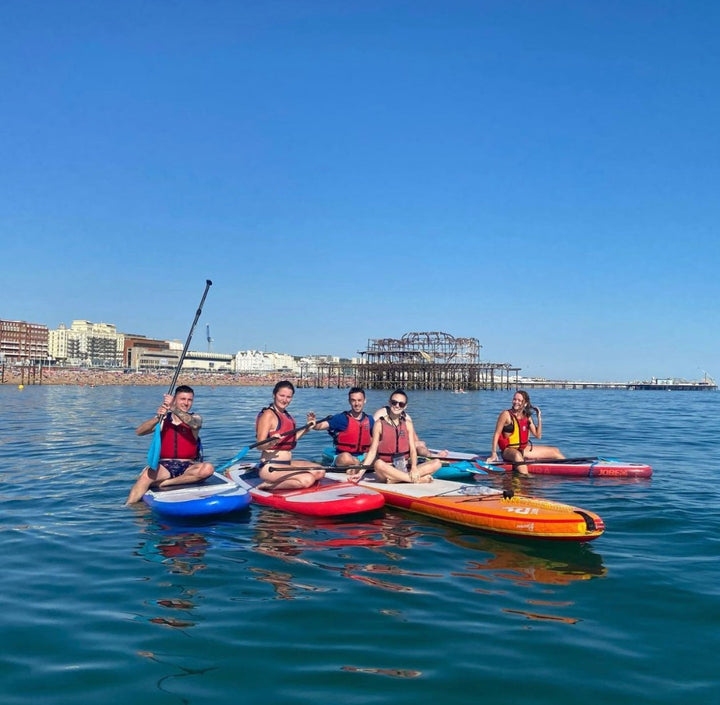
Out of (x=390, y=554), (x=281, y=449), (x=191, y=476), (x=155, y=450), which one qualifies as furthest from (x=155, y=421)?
(x=390, y=554)

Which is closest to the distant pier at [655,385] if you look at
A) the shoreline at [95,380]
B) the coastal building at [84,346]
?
the shoreline at [95,380]

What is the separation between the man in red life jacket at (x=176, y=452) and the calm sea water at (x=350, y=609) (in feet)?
1.49

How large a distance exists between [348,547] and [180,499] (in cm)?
272

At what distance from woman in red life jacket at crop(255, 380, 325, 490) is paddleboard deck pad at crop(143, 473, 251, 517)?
897 millimetres

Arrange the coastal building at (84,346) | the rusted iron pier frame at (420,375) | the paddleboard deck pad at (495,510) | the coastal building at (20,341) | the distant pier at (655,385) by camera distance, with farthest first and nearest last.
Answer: the coastal building at (84,346)
the distant pier at (655,385)
the coastal building at (20,341)
the rusted iron pier frame at (420,375)
the paddleboard deck pad at (495,510)

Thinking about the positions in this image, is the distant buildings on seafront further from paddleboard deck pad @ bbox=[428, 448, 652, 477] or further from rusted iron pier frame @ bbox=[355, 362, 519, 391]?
paddleboard deck pad @ bbox=[428, 448, 652, 477]

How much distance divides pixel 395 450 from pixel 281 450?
2010mm

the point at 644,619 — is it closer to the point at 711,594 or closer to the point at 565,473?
the point at 711,594

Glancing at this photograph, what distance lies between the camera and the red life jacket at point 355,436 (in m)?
11.5

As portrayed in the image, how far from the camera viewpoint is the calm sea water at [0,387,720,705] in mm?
4188

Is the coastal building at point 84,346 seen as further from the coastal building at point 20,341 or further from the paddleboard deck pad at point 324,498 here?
the paddleboard deck pad at point 324,498

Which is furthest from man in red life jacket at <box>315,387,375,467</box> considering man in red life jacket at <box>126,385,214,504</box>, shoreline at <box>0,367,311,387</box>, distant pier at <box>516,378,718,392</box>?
distant pier at <box>516,378,718,392</box>

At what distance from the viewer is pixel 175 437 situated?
9781mm

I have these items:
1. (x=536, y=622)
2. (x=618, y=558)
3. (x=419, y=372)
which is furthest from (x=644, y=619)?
(x=419, y=372)
